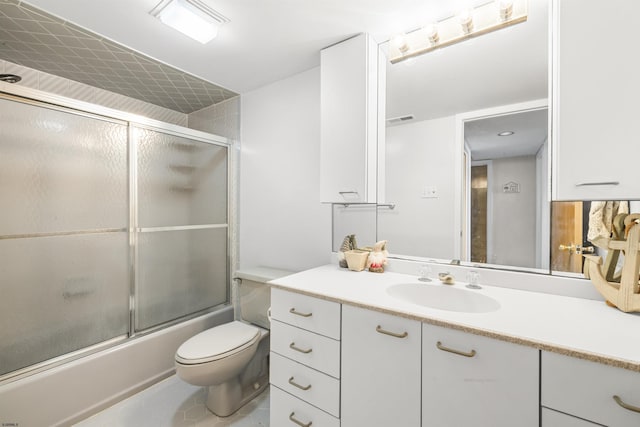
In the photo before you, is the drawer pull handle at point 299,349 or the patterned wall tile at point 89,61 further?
the patterned wall tile at point 89,61

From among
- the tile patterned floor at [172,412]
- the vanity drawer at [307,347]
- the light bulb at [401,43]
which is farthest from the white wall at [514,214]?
the tile patterned floor at [172,412]

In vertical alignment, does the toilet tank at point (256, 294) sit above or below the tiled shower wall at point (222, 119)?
below

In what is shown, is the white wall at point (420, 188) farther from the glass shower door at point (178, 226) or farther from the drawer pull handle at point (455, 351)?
the glass shower door at point (178, 226)

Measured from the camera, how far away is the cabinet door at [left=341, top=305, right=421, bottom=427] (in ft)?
3.05

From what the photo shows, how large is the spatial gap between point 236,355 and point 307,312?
0.66 meters

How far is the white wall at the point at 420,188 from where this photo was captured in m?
1.40

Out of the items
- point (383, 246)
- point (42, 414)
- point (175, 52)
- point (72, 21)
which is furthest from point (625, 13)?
point (42, 414)

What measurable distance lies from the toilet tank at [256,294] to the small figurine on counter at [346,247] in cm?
50

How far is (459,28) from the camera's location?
4.22ft

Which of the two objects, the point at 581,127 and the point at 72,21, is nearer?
the point at 581,127

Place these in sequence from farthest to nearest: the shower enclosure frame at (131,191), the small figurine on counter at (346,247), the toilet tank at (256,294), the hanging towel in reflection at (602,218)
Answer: the toilet tank at (256,294) → the small figurine on counter at (346,247) → the shower enclosure frame at (131,191) → the hanging towel in reflection at (602,218)

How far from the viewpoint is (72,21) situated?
1409mm

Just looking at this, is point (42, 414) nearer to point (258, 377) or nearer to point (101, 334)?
point (101, 334)

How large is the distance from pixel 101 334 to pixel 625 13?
9.50 ft
